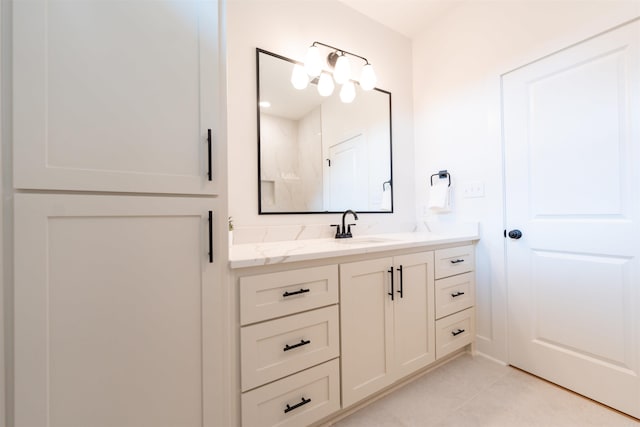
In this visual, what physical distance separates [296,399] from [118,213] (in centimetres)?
101

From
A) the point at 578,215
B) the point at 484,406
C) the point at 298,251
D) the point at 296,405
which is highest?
the point at 578,215

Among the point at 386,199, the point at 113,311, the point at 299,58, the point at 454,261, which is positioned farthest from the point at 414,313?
the point at 299,58

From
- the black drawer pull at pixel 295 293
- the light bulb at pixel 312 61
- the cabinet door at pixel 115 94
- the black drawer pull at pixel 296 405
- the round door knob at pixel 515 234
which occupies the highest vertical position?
the light bulb at pixel 312 61

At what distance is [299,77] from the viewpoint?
176 cm

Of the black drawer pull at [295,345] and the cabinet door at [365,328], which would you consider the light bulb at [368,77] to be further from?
the black drawer pull at [295,345]

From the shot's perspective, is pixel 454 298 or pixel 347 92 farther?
pixel 347 92

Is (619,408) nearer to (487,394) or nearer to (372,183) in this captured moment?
(487,394)

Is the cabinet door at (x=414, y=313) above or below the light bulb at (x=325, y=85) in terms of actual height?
below

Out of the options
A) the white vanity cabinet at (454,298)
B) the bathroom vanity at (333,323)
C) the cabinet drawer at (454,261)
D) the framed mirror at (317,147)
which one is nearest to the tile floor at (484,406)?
the bathroom vanity at (333,323)

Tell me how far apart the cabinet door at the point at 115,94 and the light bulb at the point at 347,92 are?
1135 millimetres

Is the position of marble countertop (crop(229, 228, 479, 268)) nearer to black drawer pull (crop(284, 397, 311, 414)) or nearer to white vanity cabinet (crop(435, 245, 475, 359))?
white vanity cabinet (crop(435, 245, 475, 359))

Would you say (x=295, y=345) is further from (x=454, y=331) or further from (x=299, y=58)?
(x=299, y=58)

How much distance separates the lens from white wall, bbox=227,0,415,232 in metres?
1.61

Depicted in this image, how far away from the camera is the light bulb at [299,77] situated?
1765mm
